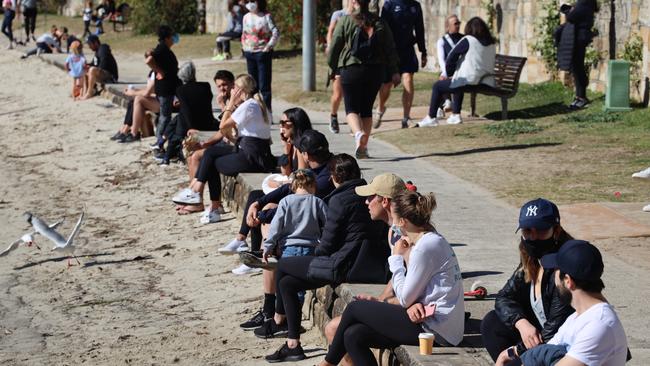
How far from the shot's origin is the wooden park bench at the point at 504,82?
51.6ft

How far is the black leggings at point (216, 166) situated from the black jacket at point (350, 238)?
414 centimetres

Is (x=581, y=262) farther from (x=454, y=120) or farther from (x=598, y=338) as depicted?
(x=454, y=120)

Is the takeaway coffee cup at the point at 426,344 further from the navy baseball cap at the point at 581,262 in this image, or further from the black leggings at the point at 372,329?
the navy baseball cap at the point at 581,262

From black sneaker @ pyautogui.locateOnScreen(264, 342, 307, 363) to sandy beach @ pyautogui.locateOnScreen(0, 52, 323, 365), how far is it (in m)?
0.07

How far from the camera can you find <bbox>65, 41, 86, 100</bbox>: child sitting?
22922mm

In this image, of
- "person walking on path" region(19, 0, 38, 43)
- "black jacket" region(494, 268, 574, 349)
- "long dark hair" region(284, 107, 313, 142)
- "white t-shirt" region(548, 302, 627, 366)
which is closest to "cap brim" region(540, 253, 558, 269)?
"black jacket" region(494, 268, 574, 349)

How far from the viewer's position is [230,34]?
26438mm

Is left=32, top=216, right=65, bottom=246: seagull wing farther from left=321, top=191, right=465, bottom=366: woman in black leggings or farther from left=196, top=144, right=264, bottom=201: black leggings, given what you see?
left=321, top=191, right=465, bottom=366: woman in black leggings

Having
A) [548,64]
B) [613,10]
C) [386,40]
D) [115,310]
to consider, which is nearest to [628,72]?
[613,10]

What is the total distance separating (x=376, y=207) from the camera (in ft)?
24.7

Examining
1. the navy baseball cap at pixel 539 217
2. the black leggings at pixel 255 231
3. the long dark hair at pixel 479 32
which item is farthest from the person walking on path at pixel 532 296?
the long dark hair at pixel 479 32

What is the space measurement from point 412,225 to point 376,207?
0.68m

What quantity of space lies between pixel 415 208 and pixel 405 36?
344 inches

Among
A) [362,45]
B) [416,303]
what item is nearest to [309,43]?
[362,45]
